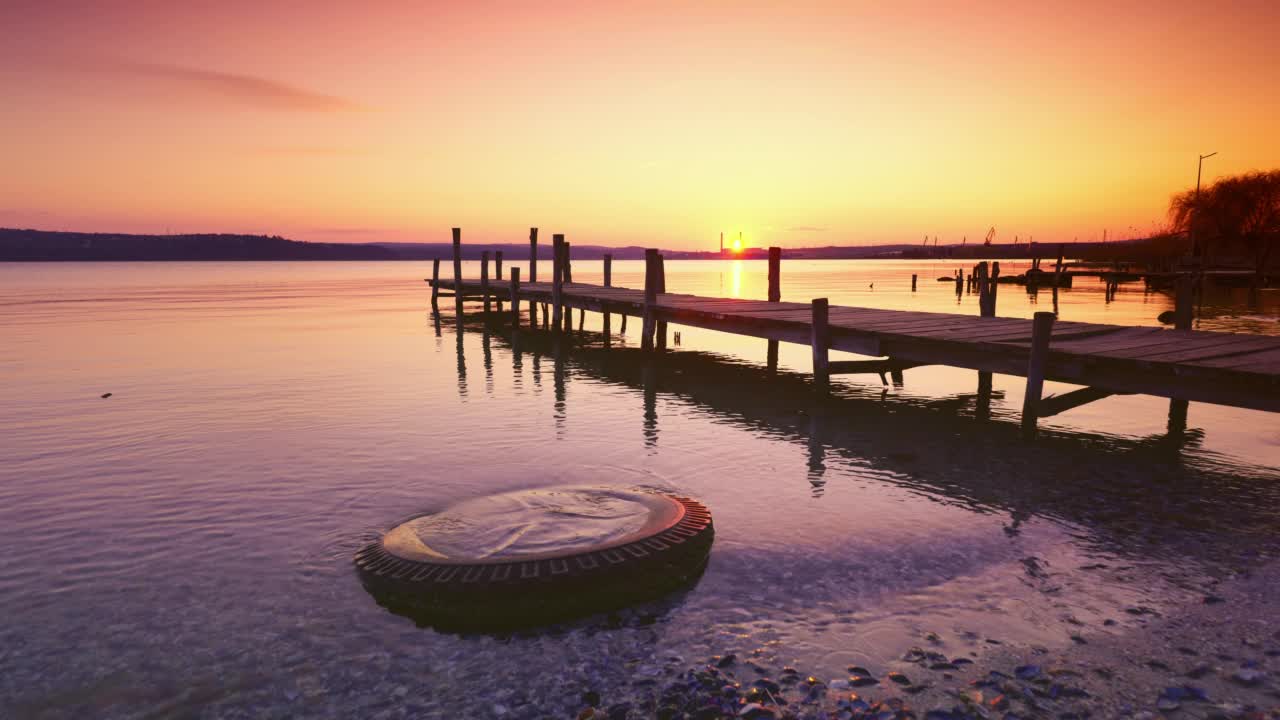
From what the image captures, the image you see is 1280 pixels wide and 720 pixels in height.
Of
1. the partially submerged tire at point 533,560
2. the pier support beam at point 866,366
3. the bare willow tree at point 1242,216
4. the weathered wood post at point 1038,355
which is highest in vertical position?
the bare willow tree at point 1242,216

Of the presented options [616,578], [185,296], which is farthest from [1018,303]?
[185,296]

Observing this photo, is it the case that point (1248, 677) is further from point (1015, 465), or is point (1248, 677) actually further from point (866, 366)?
point (866, 366)

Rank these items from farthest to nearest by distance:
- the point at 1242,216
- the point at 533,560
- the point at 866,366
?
the point at 1242,216 < the point at 866,366 < the point at 533,560

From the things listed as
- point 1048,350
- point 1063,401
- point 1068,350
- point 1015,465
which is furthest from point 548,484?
point 1063,401

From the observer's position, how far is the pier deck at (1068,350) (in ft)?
25.8

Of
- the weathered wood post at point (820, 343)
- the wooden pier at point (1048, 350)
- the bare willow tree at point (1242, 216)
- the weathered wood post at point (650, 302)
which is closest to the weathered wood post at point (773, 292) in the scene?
the wooden pier at point (1048, 350)

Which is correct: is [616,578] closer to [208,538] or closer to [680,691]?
[680,691]

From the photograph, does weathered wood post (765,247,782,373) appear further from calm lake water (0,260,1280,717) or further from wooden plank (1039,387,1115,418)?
wooden plank (1039,387,1115,418)

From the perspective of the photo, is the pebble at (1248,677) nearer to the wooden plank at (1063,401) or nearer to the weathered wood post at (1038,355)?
the weathered wood post at (1038,355)

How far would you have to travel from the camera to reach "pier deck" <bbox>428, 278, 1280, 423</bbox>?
7859 mm

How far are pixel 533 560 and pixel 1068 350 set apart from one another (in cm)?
784

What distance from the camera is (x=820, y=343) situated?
1335 cm

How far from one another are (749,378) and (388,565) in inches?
498

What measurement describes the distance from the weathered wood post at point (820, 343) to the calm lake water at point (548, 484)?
1.88 ft
